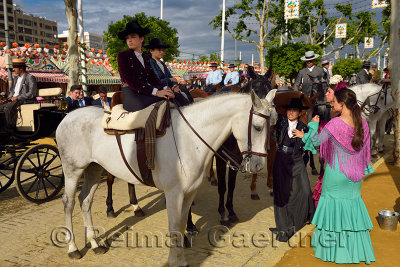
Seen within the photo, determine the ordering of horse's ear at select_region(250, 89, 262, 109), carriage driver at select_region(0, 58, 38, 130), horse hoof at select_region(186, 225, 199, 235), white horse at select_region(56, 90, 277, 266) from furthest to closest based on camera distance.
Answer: carriage driver at select_region(0, 58, 38, 130) < horse hoof at select_region(186, 225, 199, 235) < white horse at select_region(56, 90, 277, 266) < horse's ear at select_region(250, 89, 262, 109)

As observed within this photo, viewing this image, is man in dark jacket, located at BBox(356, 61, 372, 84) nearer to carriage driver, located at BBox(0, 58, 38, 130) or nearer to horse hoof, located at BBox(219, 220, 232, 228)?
horse hoof, located at BBox(219, 220, 232, 228)

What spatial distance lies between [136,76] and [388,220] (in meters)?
4.33

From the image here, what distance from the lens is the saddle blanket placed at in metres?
3.57

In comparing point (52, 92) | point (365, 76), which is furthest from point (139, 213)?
point (365, 76)

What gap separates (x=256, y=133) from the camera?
321 cm

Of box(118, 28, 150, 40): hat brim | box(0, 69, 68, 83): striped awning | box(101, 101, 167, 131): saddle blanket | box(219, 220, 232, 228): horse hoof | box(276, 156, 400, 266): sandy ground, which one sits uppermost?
box(0, 69, 68, 83): striped awning

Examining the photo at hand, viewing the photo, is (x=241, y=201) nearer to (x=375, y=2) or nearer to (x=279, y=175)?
(x=279, y=175)

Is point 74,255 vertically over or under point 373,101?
under

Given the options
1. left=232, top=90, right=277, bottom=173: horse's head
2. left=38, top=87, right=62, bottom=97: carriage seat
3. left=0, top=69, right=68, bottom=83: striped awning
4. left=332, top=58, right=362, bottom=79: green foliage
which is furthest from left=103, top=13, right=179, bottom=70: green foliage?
left=332, top=58, right=362, bottom=79: green foliage

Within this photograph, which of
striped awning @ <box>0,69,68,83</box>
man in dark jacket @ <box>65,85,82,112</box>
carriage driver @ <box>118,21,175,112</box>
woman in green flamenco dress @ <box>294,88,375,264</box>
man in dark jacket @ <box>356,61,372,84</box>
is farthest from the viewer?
striped awning @ <box>0,69,68,83</box>

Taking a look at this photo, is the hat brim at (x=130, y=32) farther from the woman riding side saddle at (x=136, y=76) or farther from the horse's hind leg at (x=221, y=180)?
the horse's hind leg at (x=221, y=180)

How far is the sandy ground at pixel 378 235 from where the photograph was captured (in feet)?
12.0

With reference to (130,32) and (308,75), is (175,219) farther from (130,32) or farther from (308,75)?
(308,75)

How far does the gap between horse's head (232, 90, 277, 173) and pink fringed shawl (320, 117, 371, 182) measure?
750 mm
